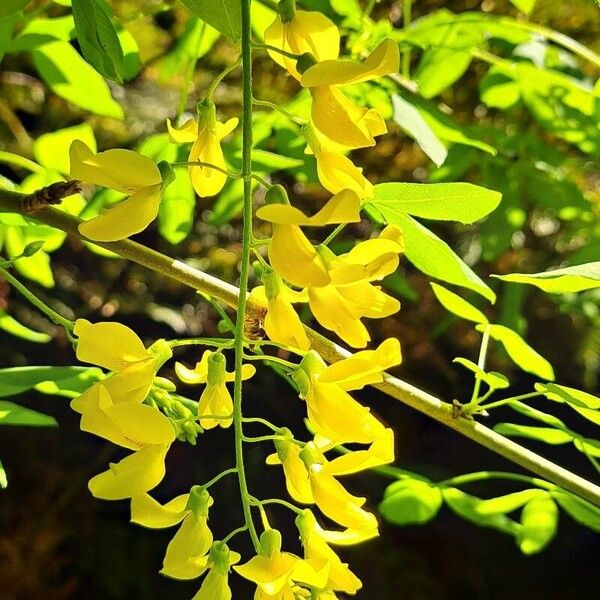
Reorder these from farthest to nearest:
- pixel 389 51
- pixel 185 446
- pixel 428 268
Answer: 1. pixel 185 446
2. pixel 428 268
3. pixel 389 51

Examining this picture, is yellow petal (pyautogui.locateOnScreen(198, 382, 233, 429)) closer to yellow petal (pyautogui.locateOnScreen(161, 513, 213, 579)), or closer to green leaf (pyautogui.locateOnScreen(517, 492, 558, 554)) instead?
yellow petal (pyautogui.locateOnScreen(161, 513, 213, 579))

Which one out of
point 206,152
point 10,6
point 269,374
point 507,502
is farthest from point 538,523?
point 269,374

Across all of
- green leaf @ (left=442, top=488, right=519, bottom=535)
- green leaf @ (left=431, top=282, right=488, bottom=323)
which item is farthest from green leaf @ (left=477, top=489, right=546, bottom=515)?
green leaf @ (left=431, top=282, right=488, bottom=323)

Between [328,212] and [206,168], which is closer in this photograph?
[328,212]

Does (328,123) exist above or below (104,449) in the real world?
above

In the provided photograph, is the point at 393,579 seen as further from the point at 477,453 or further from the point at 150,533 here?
the point at 150,533

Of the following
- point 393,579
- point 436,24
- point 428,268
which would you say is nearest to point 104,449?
point 393,579

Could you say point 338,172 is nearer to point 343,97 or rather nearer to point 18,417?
point 343,97
